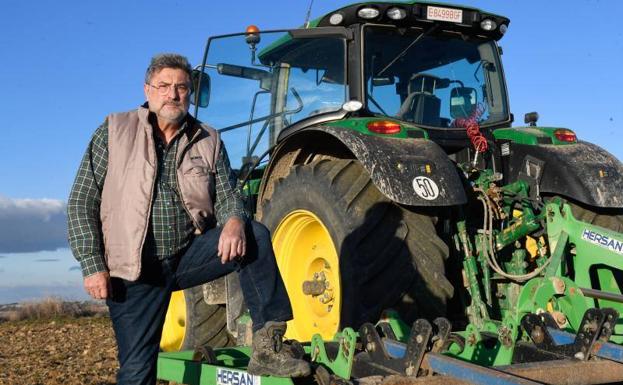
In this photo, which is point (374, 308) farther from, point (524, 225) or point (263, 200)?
Result: point (263, 200)

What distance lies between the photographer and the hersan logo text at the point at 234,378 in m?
3.73

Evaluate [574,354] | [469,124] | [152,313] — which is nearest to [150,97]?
[152,313]

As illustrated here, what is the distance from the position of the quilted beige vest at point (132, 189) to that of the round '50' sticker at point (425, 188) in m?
1.24

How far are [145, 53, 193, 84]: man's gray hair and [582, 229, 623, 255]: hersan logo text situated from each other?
7.44 feet

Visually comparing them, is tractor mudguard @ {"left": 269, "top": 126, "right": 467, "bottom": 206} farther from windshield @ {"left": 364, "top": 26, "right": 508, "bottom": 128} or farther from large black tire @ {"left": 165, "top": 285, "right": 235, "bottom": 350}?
large black tire @ {"left": 165, "top": 285, "right": 235, "bottom": 350}

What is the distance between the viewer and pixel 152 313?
3.77 metres

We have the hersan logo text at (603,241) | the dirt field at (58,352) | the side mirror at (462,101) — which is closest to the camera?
the hersan logo text at (603,241)

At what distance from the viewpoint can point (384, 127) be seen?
4.92 metres

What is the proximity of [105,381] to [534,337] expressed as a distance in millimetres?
3794

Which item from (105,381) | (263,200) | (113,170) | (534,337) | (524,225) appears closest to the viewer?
(113,170)

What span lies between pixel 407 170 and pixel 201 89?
98.6 inches

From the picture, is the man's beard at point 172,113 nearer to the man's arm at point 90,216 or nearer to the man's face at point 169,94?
the man's face at point 169,94

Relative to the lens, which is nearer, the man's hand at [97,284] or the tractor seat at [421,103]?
the man's hand at [97,284]

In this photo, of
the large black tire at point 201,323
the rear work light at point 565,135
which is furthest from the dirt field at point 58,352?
the rear work light at point 565,135
